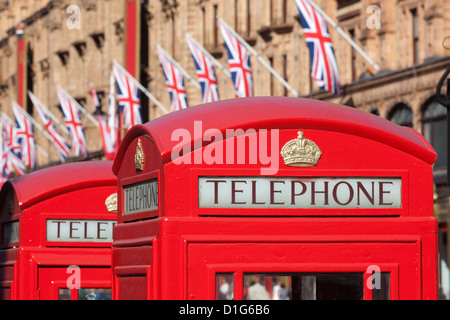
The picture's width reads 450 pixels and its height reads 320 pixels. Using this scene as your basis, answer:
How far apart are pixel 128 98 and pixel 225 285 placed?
122ft

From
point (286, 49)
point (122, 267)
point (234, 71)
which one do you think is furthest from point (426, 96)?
point (122, 267)

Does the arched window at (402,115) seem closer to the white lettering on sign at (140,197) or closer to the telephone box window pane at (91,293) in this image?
the telephone box window pane at (91,293)

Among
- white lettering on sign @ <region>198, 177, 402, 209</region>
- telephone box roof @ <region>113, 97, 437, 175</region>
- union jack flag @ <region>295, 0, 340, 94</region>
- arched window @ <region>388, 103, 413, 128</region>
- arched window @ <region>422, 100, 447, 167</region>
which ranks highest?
union jack flag @ <region>295, 0, 340, 94</region>

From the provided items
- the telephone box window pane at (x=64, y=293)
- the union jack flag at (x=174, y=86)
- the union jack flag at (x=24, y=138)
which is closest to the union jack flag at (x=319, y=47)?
the union jack flag at (x=174, y=86)

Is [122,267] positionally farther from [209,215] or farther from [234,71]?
[234,71]

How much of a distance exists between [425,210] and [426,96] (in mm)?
25179

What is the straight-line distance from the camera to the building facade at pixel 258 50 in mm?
31547

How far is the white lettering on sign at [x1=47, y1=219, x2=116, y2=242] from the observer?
10.1 m

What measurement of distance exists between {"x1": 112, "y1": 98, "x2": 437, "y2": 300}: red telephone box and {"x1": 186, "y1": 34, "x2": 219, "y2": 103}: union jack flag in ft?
100

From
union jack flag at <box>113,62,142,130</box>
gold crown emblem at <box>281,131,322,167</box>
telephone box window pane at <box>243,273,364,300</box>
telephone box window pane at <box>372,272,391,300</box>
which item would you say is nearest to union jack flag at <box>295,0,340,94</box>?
union jack flag at <box>113,62,142,130</box>

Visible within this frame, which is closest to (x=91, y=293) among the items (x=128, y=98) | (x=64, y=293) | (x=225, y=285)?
(x=64, y=293)

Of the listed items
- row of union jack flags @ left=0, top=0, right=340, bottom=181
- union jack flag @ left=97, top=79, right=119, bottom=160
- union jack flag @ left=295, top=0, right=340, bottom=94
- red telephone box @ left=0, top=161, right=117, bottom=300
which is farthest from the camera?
union jack flag @ left=97, top=79, right=119, bottom=160

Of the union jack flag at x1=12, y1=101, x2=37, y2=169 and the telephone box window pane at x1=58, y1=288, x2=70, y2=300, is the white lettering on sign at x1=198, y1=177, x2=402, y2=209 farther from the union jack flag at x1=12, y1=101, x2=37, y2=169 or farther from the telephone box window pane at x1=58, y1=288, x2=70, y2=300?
the union jack flag at x1=12, y1=101, x2=37, y2=169
